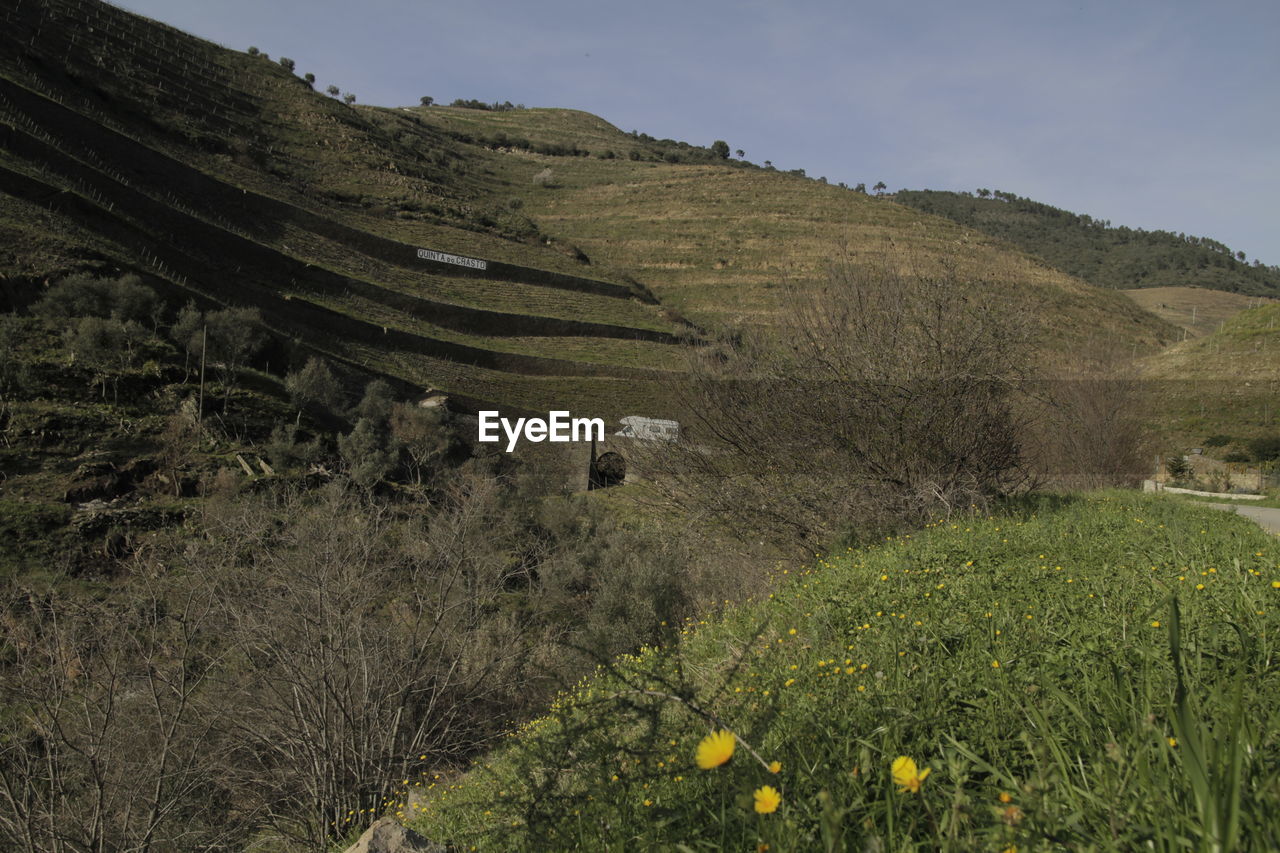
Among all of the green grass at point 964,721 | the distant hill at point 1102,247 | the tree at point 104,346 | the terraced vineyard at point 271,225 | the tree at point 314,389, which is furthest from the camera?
the distant hill at point 1102,247

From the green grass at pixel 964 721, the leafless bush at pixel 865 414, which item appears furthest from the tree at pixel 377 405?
the green grass at pixel 964 721

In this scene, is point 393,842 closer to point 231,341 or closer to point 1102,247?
point 231,341

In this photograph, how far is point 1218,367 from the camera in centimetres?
3275

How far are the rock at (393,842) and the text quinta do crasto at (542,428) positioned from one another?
27287mm

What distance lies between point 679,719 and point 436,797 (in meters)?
2.58

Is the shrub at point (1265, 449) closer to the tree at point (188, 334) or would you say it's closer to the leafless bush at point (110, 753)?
the leafless bush at point (110, 753)

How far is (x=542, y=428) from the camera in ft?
109

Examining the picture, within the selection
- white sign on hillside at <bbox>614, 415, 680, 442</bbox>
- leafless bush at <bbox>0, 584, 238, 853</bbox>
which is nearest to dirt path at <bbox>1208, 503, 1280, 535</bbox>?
white sign on hillside at <bbox>614, 415, 680, 442</bbox>

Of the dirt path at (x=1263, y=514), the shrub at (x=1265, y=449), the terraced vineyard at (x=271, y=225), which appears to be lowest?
the dirt path at (x=1263, y=514)

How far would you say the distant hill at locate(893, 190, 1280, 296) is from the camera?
3895 inches

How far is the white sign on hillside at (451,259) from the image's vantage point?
145ft

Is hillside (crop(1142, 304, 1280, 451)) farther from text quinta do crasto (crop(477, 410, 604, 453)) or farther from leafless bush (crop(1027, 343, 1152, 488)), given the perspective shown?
text quinta do crasto (crop(477, 410, 604, 453))

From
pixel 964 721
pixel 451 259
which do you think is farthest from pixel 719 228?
pixel 964 721

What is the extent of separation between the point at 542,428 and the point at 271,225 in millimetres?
19536
